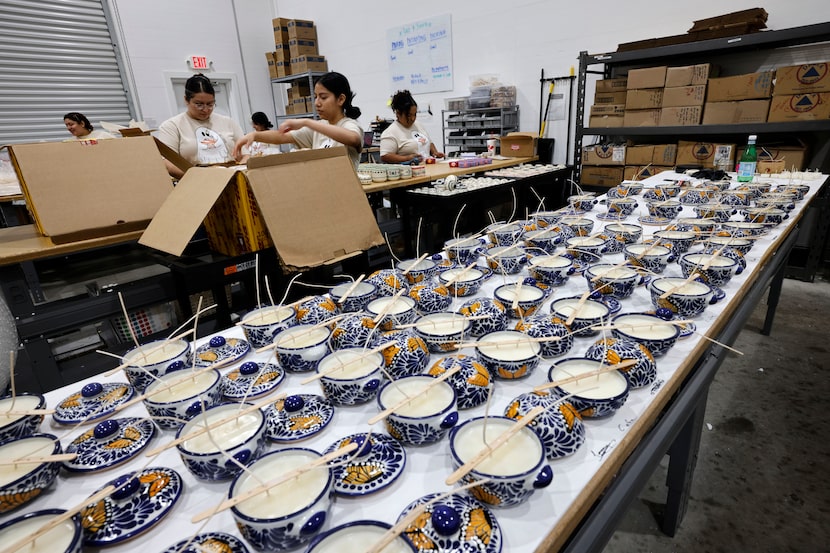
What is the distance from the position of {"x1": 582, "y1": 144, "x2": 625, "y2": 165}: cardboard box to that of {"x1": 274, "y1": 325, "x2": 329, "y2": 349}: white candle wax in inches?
150

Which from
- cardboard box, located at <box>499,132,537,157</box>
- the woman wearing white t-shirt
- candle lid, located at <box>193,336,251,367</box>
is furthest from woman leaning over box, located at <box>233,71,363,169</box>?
cardboard box, located at <box>499,132,537,157</box>

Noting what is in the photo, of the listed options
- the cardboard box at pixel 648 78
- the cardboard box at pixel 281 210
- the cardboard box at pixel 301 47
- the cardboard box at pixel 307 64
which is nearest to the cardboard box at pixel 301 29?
the cardboard box at pixel 301 47

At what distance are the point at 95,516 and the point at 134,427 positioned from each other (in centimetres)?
19

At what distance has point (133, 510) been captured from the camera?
1.85ft

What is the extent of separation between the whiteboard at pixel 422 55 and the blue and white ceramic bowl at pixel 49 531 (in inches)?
229

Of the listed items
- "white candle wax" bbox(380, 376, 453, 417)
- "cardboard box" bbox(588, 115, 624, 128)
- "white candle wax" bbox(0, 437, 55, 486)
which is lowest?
"white candle wax" bbox(0, 437, 55, 486)

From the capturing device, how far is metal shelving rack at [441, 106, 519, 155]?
16.0 ft

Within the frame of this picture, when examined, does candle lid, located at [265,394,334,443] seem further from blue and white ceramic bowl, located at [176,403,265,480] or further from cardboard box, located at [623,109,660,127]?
cardboard box, located at [623,109,660,127]

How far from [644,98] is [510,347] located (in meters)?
3.64

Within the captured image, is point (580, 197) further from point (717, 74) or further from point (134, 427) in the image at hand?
point (717, 74)

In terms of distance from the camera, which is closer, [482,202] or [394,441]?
[394,441]

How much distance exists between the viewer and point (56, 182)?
5.45ft

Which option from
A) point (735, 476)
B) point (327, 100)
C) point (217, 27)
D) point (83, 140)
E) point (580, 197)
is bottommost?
point (735, 476)

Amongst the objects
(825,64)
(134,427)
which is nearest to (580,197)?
(134,427)
